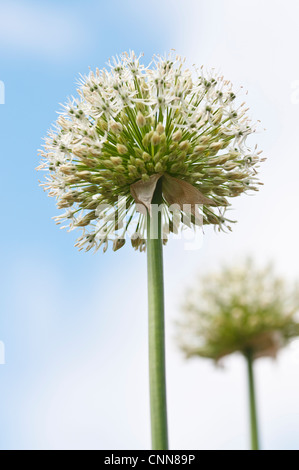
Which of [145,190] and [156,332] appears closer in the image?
[156,332]

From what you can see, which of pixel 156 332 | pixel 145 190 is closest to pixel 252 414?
pixel 156 332

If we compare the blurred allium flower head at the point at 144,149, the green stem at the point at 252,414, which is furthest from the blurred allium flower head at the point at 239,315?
the blurred allium flower head at the point at 144,149

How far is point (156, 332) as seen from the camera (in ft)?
11.7

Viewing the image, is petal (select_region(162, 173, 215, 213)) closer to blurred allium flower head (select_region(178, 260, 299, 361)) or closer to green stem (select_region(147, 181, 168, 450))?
green stem (select_region(147, 181, 168, 450))

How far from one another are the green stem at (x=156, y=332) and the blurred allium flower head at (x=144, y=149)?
19 cm

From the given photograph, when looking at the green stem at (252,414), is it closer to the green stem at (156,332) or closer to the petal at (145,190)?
the green stem at (156,332)

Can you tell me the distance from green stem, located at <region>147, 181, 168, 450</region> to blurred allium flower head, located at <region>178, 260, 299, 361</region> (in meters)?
4.30

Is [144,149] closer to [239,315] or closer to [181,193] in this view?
[181,193]

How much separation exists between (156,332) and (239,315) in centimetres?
452

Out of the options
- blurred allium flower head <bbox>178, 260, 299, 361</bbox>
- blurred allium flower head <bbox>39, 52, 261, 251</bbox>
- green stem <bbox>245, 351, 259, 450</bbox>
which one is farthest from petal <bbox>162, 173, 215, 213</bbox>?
blurred allium flower head <bbox>178, 260, 299, 361</bbox>

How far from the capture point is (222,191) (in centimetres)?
423

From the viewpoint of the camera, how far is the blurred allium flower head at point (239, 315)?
26.0 feet

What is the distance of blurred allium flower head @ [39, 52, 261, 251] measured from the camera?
13.0 ft
